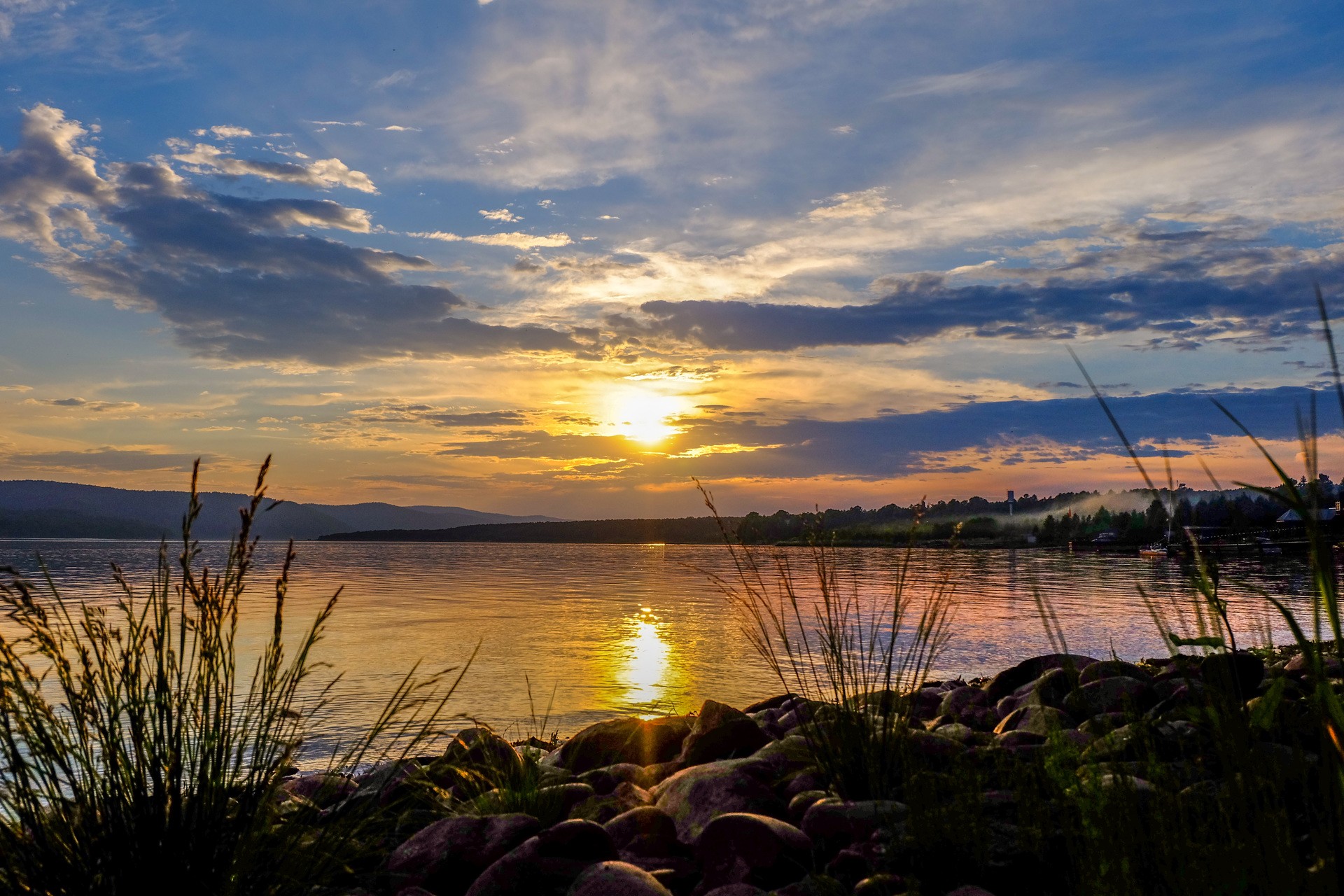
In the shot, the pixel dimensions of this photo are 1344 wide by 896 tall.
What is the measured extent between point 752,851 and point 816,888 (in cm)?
37

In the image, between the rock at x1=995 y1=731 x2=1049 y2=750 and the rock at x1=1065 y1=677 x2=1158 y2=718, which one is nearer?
the rock at x1=995 y1=731 x2=1049 y2=750

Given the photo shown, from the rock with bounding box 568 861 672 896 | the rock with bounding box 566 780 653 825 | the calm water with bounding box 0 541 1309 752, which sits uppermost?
the rock with bounding box 568 861 672 896

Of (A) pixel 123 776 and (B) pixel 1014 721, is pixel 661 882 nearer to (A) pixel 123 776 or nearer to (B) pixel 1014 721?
(A) pixel 123 776

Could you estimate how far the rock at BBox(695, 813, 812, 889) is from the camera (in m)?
3.23

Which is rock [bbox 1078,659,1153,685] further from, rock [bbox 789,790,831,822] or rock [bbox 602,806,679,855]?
rock [bbox 602,806,679,855]

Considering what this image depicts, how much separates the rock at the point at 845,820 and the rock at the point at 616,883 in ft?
→ 2.38

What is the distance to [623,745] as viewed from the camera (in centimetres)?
570

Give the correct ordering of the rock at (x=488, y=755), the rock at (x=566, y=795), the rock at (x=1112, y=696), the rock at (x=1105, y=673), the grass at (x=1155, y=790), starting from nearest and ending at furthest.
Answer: the grass at (x=1155, y=790) < the rock at (x=566, y=795) < the rock at (x=488, y=755) < the rock at (x=1112, y=696) < the rock at (x=1105, y=673)

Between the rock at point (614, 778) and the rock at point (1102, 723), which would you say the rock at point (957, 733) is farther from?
the rock at point (614, 778)

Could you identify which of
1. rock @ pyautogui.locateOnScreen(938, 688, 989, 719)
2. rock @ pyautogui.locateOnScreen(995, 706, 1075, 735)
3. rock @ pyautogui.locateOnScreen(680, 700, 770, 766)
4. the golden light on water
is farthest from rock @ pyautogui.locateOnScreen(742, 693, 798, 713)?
rock @ pyautogui.locateOnScreen(680, 700, 770, 766)

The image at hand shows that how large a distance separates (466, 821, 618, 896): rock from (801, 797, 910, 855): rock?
80 centimetres

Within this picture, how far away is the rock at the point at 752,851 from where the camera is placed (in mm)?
3227

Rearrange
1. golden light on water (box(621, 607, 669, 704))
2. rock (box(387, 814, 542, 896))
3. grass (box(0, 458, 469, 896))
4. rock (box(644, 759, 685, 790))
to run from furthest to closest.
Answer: golden light on water (box(621, 607, 669, 704)) → rock (box(644, 759, 685, 790)) → rock (box(387, 814, 542, 896)) → grass (box(0, 458, 469, 896))

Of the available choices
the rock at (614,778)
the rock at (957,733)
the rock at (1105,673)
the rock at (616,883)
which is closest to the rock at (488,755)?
the rock at (614,778)
